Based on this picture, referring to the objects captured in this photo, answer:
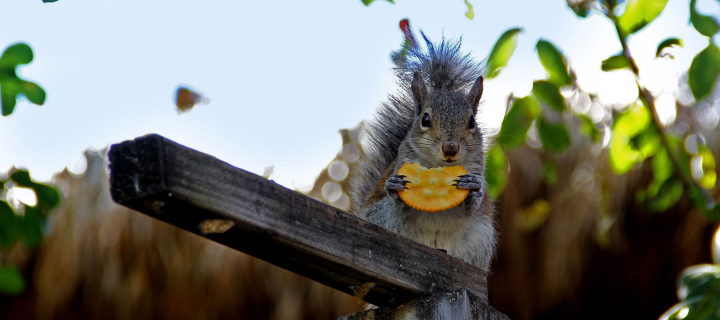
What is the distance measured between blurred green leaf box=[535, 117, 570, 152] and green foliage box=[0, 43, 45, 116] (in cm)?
111

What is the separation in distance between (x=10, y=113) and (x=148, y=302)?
1.72m

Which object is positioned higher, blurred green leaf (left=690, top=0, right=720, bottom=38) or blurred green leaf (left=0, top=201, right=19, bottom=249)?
blurred green leaf (left=690, top=0, right=720, bottom=38)

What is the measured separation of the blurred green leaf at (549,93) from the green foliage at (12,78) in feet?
3.54

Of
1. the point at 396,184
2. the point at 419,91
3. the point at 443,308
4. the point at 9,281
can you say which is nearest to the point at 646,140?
the point at 396,184

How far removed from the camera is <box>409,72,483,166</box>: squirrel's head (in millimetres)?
2057

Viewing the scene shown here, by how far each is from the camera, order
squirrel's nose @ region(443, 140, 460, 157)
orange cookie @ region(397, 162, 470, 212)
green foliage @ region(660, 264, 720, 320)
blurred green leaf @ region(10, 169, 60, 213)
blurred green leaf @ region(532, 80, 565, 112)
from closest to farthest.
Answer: green foliage @ region(660, 264, 720, 320), blurred green leaf @ region(532, 80, 565, 112), blurred green leaf @ region(10, 169, 60, 213), orange cookie @ region(397, 162, 470, 212), squirrel's nose @ region(443, 140, 460, 157)

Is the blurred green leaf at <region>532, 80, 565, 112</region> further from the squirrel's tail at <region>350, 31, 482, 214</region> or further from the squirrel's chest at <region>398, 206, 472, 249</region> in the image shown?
the squirrel's tail at <region>350, 31, 482, 214</region>

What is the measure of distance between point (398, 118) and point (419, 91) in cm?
24

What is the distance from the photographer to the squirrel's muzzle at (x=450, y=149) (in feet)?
6.34

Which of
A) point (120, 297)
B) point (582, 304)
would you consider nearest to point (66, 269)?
point (120, 297)

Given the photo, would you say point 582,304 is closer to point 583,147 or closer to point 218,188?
point 583,147

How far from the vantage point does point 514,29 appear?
1.27 metres

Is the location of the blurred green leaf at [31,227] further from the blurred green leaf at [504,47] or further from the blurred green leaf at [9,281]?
the blurred green leaf at [504,47]

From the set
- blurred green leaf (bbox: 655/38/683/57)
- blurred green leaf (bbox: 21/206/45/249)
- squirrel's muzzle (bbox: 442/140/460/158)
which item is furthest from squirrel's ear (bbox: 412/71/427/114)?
blurred green leaf (bbox: 21/206/45/249)
